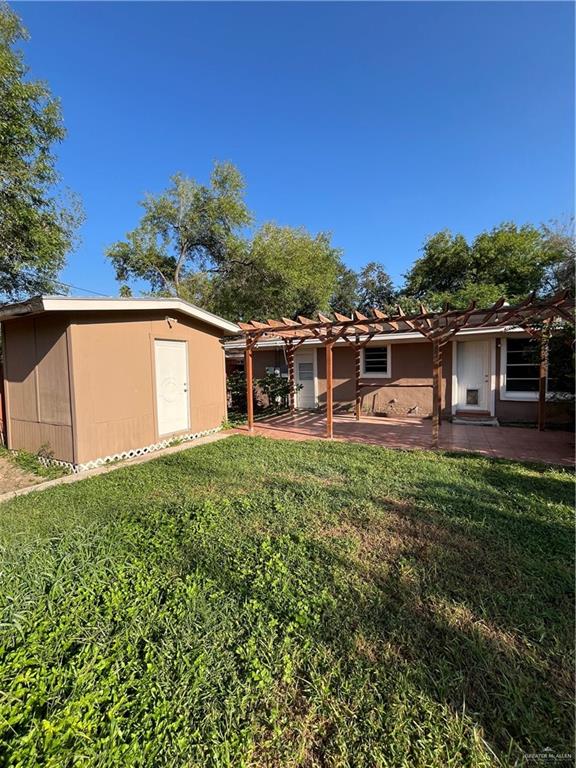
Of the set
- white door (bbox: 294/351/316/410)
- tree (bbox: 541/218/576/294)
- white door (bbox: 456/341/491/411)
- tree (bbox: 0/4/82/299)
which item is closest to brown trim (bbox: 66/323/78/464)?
tree (bbox: 0/4/82/299)

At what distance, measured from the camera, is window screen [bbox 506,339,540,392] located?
8.95m

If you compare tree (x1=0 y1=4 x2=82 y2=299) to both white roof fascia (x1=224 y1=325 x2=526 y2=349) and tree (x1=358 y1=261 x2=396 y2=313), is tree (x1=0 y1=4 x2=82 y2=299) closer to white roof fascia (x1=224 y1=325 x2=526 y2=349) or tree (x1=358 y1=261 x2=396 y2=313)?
white roof fascia (x1=224 y1=325 x2=526 y2=349)

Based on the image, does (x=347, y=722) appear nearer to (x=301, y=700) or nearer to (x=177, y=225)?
(x=301, y=700)

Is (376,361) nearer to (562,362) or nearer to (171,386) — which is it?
(562,362)

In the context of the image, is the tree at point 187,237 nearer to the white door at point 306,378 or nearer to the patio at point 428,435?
the white door at point 306,378

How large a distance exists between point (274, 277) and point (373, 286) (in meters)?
15.1

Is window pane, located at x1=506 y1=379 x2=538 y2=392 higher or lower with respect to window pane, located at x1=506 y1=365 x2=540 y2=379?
lower

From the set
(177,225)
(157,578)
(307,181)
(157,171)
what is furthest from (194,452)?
(157,171)

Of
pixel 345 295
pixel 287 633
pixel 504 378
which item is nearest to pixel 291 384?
pixel 504 378

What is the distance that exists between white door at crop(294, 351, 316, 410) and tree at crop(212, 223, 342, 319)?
5186 mm

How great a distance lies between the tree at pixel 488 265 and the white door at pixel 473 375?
8262 mm

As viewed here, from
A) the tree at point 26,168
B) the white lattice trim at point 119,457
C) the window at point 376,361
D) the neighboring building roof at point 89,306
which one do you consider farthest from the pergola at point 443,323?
the tree at point 26,168

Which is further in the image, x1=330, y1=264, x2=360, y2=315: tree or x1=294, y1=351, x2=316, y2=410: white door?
x1=330, y1=264, x2=360, y2=315: tree

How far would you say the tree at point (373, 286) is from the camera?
28016 millimetres
